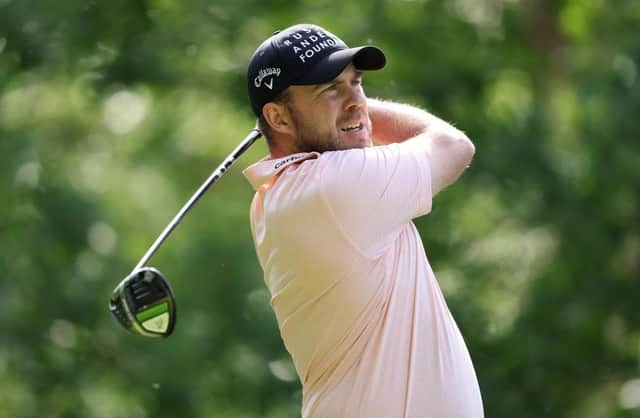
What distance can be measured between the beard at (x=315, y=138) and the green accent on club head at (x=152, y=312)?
0.63 meters

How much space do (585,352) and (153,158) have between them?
445 cm

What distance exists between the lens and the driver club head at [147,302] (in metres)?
3.58

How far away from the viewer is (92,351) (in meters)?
10.8

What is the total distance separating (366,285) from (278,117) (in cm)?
49

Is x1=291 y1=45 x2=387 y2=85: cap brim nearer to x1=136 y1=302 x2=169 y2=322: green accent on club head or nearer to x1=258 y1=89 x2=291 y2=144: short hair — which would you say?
x1=258 y1=89 x2=291 y2=144: short hair

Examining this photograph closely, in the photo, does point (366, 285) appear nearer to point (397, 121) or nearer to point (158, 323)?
point (397, 121)

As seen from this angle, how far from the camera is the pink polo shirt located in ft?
9.93

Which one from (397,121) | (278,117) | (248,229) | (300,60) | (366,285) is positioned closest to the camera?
(366,285)

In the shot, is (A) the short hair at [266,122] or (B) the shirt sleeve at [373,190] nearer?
(B) the shirt sleeve at [373,190]

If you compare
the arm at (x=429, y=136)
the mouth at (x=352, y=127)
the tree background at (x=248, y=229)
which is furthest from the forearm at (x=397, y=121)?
the tree background at (x=248, y=229)

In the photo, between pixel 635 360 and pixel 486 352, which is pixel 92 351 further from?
pixel 635 360

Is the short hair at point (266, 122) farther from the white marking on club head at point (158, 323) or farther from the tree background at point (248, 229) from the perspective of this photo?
the tree background at point (248, 229)

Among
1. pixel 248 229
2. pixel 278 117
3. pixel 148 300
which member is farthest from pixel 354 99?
pixel 248 229

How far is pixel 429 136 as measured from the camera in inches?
128
